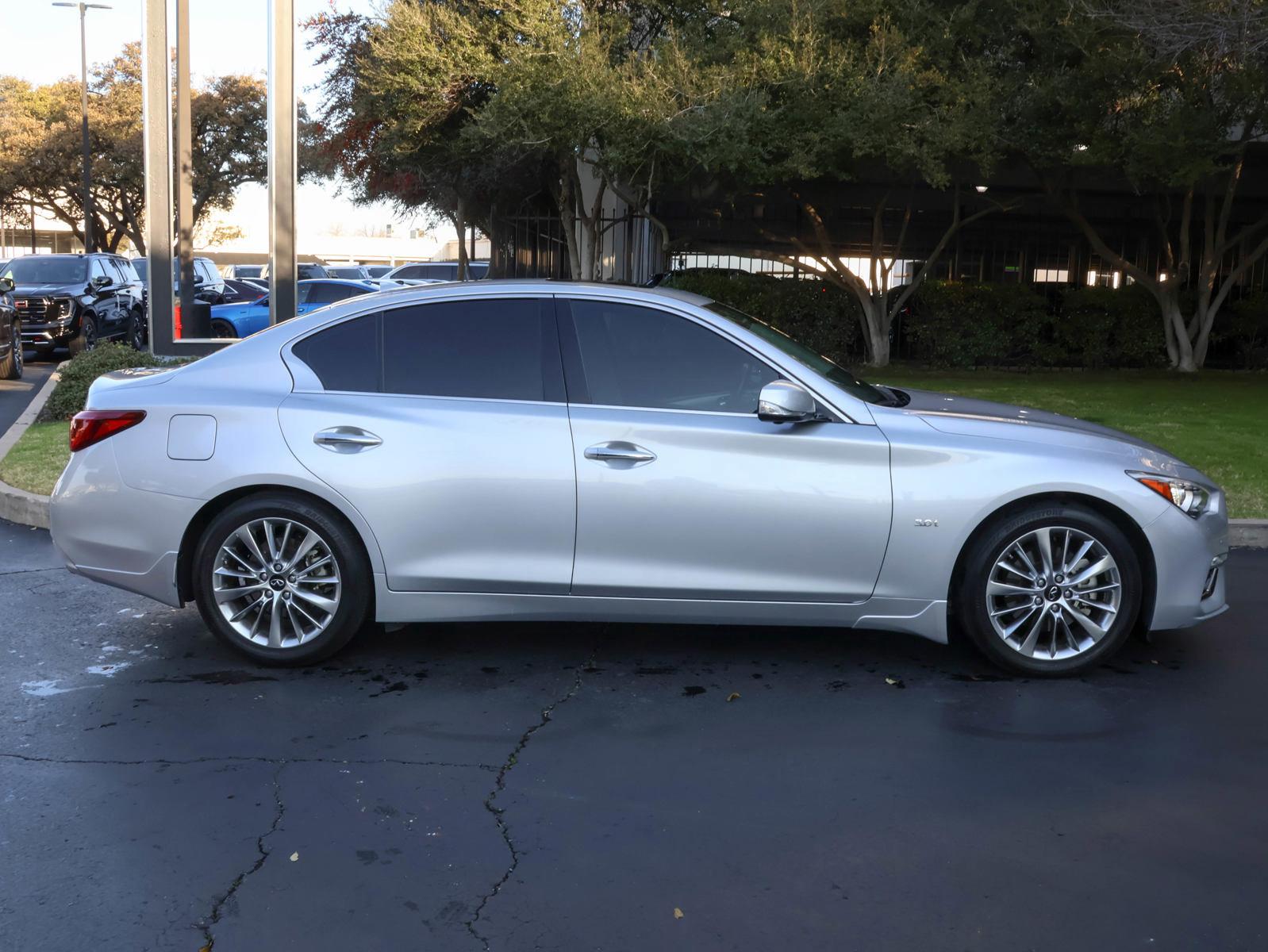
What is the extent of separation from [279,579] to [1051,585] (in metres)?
3.28

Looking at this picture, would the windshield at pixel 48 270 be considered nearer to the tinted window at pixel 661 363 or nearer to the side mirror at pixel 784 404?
the tinted window at pixel 661 363

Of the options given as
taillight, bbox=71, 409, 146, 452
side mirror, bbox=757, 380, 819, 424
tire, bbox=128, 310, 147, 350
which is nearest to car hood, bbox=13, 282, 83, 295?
tire, bbox=128, 310, 147, 350

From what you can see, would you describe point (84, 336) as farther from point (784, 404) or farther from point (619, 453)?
point (784, 404)

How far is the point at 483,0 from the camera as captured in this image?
16734mm

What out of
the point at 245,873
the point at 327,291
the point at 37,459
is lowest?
the point at 245,873

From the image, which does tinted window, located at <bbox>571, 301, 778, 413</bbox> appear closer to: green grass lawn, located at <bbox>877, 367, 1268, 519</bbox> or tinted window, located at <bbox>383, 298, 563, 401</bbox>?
tinted window, located at <bbox>383, 298, 563, 401</bbox>

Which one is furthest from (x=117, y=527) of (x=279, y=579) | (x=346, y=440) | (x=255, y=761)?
(x=255, y=761)

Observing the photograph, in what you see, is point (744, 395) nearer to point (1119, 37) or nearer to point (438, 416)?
point (438, 416)

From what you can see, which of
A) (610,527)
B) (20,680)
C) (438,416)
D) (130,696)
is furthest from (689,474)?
(20,680)

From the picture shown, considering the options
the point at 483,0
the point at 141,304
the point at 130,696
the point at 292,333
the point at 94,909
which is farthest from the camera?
the point at 141,304

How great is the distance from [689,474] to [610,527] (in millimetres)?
392

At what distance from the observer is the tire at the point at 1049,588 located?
5.43 metres

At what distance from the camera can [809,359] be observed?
5902mm

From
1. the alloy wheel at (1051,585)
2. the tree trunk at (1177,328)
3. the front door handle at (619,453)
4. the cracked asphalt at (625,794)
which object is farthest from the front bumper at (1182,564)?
the tree trunk at (1177,328)
